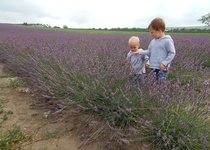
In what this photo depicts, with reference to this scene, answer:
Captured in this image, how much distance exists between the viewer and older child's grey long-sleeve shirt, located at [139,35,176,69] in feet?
7.65

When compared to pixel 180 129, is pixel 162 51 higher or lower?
higher

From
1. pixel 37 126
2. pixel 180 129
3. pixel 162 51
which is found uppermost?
pixel 162 51

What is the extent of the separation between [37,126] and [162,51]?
176 cm

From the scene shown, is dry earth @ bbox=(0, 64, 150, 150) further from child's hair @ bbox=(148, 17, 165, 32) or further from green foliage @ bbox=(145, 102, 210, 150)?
child's hair @ bbox=(148, 17, 165, 32)

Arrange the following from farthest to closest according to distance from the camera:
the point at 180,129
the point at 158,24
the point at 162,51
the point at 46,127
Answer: the point at 162,51
the point at 158,24
the point at 46,127
the point at 180,129

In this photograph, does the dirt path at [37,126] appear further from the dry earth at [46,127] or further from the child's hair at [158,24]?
the child's hair at [158,24]

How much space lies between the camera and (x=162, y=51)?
Result: 7.99 ft

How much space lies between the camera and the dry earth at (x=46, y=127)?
1.67 meters

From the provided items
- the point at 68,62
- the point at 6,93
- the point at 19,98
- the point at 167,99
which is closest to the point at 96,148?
the point at 167,99

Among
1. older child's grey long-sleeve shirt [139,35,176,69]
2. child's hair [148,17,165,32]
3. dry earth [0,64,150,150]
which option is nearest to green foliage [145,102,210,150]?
dry earth [0,64,150,150]

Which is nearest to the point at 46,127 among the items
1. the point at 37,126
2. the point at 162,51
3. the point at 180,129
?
the point at 37,126

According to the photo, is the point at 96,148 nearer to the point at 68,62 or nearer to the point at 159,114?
the point at 159,114

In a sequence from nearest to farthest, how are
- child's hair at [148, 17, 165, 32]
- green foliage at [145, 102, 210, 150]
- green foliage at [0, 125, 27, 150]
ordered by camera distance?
green foliage at [145, 102, 210, 150] → green foliage at [0, 125, 27, 150] → child's hair at [148, 17, 165, 32]

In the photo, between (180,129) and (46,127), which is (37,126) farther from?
(180,129)
